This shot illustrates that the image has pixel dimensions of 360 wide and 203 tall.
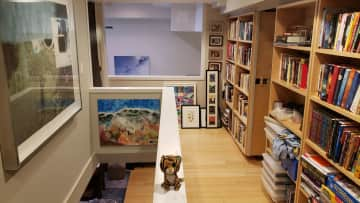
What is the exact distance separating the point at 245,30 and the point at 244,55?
0.33 metres

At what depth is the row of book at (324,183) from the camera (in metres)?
1.62

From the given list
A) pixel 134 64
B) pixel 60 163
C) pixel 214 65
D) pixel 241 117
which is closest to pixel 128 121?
pixel 60 163

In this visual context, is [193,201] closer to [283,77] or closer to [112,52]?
[283,77]

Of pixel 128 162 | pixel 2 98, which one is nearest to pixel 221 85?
pixel 128 162

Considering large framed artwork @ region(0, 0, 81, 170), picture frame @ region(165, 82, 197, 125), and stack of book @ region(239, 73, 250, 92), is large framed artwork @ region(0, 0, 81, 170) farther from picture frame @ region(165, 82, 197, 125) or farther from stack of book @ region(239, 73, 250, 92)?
picture frame @ region(165, 82, 197, 125)

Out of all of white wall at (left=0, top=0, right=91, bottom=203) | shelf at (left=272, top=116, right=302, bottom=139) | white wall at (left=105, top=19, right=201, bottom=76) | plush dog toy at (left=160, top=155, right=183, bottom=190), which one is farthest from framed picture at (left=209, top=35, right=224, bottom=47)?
plush dog toy at (left=160, top=155, right=183, bottom=190)

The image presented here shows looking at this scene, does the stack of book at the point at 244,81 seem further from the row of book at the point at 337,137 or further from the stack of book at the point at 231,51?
the row of book at the point at 337,137

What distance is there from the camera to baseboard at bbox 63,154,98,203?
9.11 ft

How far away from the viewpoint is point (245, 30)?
3652mm

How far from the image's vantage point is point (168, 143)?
59.0 inches

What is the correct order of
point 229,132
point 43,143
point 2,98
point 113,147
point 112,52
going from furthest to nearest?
1. point 112,52
2. point 229,132
3. point 113,147
4. point 43,143
5. point 2,98

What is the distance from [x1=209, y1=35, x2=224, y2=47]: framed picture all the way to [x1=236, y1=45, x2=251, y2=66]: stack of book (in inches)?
41.3

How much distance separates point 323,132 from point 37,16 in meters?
2.14

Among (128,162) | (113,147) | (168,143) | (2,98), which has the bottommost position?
(128,162)
